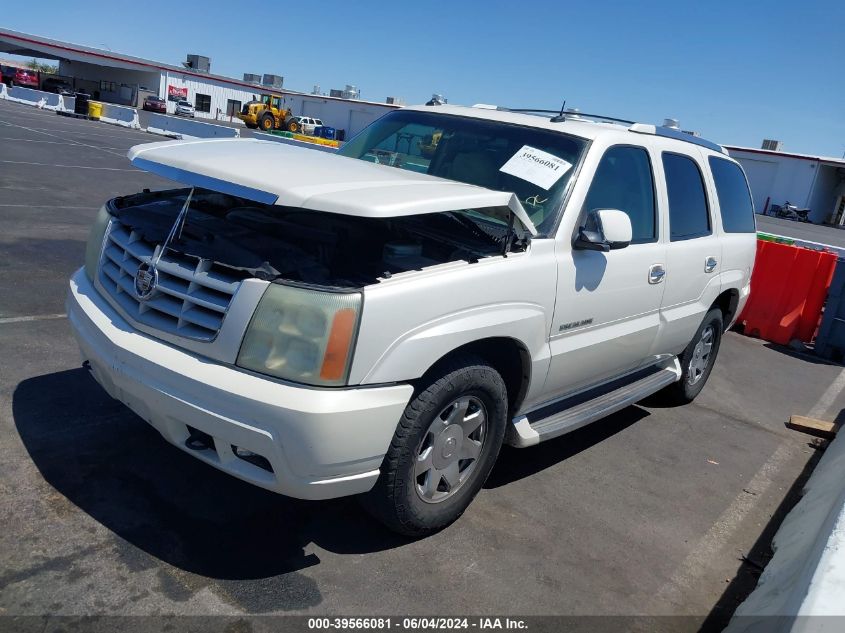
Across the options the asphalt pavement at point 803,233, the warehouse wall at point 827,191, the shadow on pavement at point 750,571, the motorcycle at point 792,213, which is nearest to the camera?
the shadow on pavement at point 750,571

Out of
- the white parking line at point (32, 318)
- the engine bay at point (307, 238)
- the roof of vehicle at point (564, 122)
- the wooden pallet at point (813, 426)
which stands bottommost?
the white parking line at point (32, 318)

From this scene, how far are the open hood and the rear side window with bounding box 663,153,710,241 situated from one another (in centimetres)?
174

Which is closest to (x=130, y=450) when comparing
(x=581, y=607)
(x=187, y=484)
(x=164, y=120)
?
(x=187, y=484)

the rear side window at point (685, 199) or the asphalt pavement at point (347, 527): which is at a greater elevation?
the rear side window at point (685, 199)

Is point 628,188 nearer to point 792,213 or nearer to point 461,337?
point 461,337

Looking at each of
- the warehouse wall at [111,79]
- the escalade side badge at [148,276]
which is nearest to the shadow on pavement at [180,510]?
the escalade side badge at [148,276]

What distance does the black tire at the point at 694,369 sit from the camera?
18.2 feet

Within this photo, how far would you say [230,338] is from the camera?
Result: 8.80 feet

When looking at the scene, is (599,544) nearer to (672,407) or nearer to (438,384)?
(438,384)

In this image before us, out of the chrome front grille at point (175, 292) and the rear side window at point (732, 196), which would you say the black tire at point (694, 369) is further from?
the chrome front grille at point (175, 292)

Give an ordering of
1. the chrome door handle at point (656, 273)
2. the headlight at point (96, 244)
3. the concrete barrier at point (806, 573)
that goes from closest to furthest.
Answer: the concrete barrier at point (806, 573) < the headlight at point (96, 244) < the chrome door handle at point (656, 273)

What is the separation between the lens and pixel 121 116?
35.8 metres

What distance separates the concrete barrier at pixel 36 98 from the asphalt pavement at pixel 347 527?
40240mm

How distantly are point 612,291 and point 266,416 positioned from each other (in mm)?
2253
